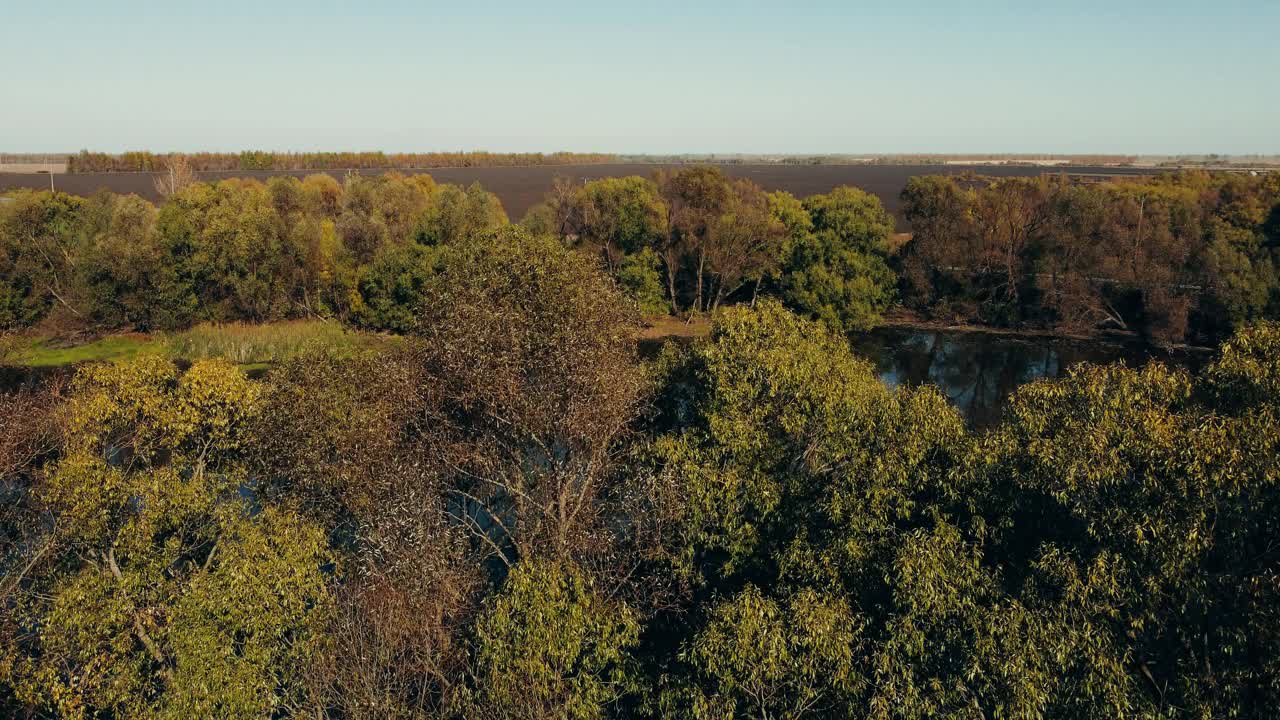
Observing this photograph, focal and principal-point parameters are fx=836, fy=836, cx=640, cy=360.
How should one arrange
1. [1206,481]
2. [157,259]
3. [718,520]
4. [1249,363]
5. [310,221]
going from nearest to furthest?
[1206,481], [1249,363], [718,520], [157,259], [310,221]

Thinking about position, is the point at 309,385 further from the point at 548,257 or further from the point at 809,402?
the point at 809,402

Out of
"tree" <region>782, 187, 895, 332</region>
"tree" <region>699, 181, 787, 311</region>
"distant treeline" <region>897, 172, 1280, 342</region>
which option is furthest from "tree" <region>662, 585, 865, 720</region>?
"distant treeline" <region>897, 172, 1280, 342</region>

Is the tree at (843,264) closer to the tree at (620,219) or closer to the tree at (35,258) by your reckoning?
the tree at (620,219)

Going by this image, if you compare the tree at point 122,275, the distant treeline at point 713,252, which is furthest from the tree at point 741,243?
the tree at point 122,275

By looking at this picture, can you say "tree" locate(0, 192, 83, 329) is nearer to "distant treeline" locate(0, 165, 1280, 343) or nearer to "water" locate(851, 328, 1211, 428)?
"distant treeline" locate(0, 165, 1280, 343)

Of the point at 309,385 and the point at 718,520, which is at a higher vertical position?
the point at 309,385

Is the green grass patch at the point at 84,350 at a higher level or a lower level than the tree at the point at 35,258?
lower

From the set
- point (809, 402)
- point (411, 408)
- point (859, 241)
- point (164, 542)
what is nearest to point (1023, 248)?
point (859, 241)
